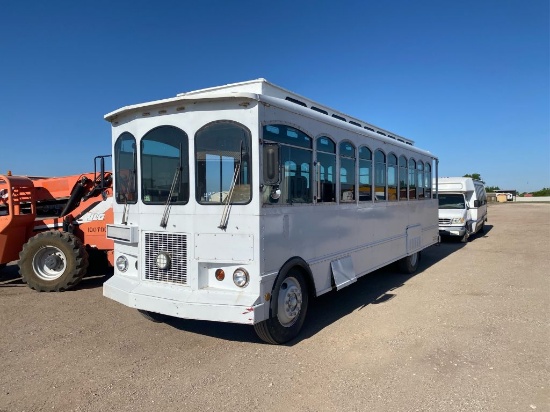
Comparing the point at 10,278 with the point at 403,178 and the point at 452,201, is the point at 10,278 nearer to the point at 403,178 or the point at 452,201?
the point at 403,178

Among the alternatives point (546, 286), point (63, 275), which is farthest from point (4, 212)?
point (546, 286)

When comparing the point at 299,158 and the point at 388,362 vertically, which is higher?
the point at 299,158

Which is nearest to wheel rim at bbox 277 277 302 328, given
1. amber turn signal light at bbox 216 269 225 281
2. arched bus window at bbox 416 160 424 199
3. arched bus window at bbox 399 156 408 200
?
amber turn signal light at bbox 216 269 225 281

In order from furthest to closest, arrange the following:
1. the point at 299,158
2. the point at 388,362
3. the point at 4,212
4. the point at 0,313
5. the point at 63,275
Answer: the point at 4,212 < the point at 63,275 < the point at 0,313 < the point at 299,158 < the point at 388,362

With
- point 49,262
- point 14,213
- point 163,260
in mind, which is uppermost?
point 14,213

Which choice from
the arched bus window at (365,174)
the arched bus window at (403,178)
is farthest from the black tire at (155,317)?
the arched bus window at (403,178)

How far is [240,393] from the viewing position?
3750 mm

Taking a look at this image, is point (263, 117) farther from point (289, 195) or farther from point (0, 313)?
point (0, 313)

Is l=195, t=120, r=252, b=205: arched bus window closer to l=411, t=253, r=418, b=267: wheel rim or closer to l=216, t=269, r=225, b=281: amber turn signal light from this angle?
l=216, t=269, r=225, b=281: amber turn signal light

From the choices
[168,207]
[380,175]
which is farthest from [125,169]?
[380,175]

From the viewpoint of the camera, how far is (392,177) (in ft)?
26.7

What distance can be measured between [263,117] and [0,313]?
522cm

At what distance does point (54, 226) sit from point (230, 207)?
587 cm

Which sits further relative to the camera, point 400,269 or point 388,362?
point 400,269
